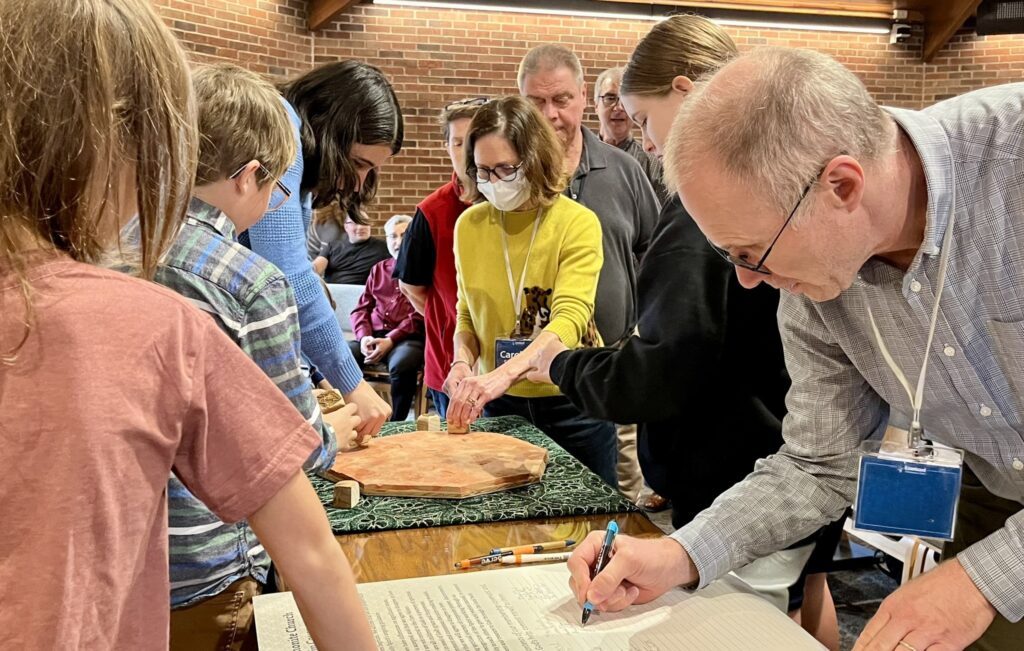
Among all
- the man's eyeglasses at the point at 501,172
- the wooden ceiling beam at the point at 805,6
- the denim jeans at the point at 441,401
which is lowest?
the denim jeans at the point at 441,401

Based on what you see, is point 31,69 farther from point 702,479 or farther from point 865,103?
point 702,479

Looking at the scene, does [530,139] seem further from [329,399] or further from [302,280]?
[329,399]

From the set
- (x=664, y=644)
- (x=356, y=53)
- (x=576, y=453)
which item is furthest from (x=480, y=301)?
(x=356, y=53)

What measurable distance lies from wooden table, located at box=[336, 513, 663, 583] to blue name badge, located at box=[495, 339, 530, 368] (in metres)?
0.72

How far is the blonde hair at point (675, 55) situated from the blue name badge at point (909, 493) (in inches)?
36.5

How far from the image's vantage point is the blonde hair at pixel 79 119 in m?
0.71

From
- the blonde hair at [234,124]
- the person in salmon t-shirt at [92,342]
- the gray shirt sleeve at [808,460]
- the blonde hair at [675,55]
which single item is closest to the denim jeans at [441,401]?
the blonde hair at [675,55]

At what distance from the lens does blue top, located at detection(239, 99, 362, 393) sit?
6.47 ft

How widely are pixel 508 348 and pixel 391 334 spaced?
3.15 m

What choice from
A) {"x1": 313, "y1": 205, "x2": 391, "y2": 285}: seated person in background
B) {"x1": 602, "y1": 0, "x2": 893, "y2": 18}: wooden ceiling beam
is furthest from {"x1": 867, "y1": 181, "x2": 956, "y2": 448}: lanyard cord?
{"x1": 602, "y1": 0, "x2": 893, "y2": 18}: wooden ceiling beam

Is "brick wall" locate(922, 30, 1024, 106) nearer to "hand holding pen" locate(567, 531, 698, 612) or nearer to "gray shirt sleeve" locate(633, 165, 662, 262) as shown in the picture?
"gray shirt sleeve" locate(633, 165, 662, 262)

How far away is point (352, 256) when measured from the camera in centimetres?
674

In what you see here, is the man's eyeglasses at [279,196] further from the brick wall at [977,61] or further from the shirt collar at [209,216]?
the brick wall at [977,61]

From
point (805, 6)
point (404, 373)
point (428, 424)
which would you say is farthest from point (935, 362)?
point (805, 6)
